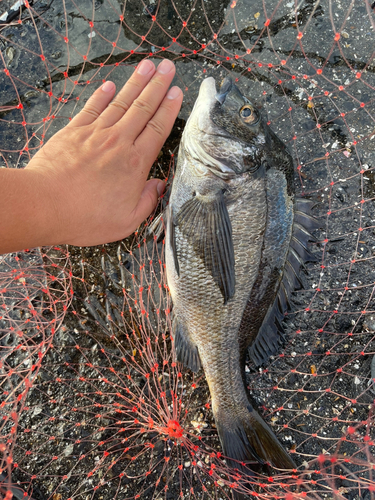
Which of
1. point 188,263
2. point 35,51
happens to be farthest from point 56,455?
point 35,51

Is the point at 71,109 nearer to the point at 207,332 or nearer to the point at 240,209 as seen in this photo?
the point at 240,209

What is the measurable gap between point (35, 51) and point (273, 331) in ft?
9.00

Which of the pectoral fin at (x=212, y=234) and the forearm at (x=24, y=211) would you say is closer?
the forearm at (x=24, y=211)

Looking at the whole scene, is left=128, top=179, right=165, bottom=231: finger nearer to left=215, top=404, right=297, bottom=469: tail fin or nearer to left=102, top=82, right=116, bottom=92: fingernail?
left=102, top=82, right=116, bottom=92: fingernail

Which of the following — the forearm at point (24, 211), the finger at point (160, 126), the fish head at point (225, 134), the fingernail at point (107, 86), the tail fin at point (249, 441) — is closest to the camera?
the forearm at point (24, 211)

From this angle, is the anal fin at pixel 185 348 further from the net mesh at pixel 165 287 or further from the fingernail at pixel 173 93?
the fingernail at pixel 173 93

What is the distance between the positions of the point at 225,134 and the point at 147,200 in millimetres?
648

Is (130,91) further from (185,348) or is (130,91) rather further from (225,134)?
(185,348)

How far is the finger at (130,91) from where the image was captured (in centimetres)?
212

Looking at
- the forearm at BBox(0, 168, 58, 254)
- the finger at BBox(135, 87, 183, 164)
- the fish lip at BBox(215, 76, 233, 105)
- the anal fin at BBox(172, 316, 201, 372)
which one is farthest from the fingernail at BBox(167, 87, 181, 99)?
the anal fin at BBox(172, 316, 201, 372)

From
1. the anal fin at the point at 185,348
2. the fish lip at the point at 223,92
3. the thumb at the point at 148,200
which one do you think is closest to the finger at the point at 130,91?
the thumb at the point at 148,200

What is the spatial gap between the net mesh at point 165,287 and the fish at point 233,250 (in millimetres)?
243

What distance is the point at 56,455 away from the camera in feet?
6.93

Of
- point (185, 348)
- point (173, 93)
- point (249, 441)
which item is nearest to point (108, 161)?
point (173, 93)
